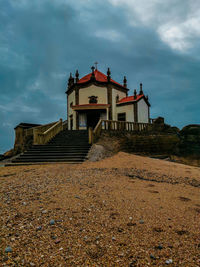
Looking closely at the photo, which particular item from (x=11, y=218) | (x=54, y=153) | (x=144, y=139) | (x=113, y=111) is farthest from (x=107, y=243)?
(x=113, y=111)

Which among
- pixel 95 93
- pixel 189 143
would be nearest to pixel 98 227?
pixel 189 143

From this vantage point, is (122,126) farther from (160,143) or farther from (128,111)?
(128,111)

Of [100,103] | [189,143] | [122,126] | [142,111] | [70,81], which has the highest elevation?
[70,81]

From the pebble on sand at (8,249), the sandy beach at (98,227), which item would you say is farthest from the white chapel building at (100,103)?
the pebble on sand at (8,249)

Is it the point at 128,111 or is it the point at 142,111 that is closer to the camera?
the point at 128,111

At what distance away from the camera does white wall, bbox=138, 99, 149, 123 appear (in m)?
24.1

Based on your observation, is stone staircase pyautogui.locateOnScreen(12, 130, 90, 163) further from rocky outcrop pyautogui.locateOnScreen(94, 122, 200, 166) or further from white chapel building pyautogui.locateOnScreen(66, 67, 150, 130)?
white chapel building pyautogui.locateOnScreen(66, 67, 150, 130)

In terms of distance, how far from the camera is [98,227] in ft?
9.37

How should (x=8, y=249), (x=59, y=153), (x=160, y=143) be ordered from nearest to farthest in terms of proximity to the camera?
1. (x=8, y=249)
2. (x=59, y=153)
3. (x=160, y=143)

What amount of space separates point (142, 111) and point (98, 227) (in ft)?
77.0

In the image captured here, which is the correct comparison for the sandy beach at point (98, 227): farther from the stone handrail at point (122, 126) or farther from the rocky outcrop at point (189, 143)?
the rocky outcrop at point (189, 143)

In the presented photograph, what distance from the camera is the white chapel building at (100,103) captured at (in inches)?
911

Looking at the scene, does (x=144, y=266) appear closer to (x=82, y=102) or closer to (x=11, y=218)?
(x=11, y=218)

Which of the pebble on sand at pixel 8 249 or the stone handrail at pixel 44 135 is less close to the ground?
the stone handrail at pixel 44 135
